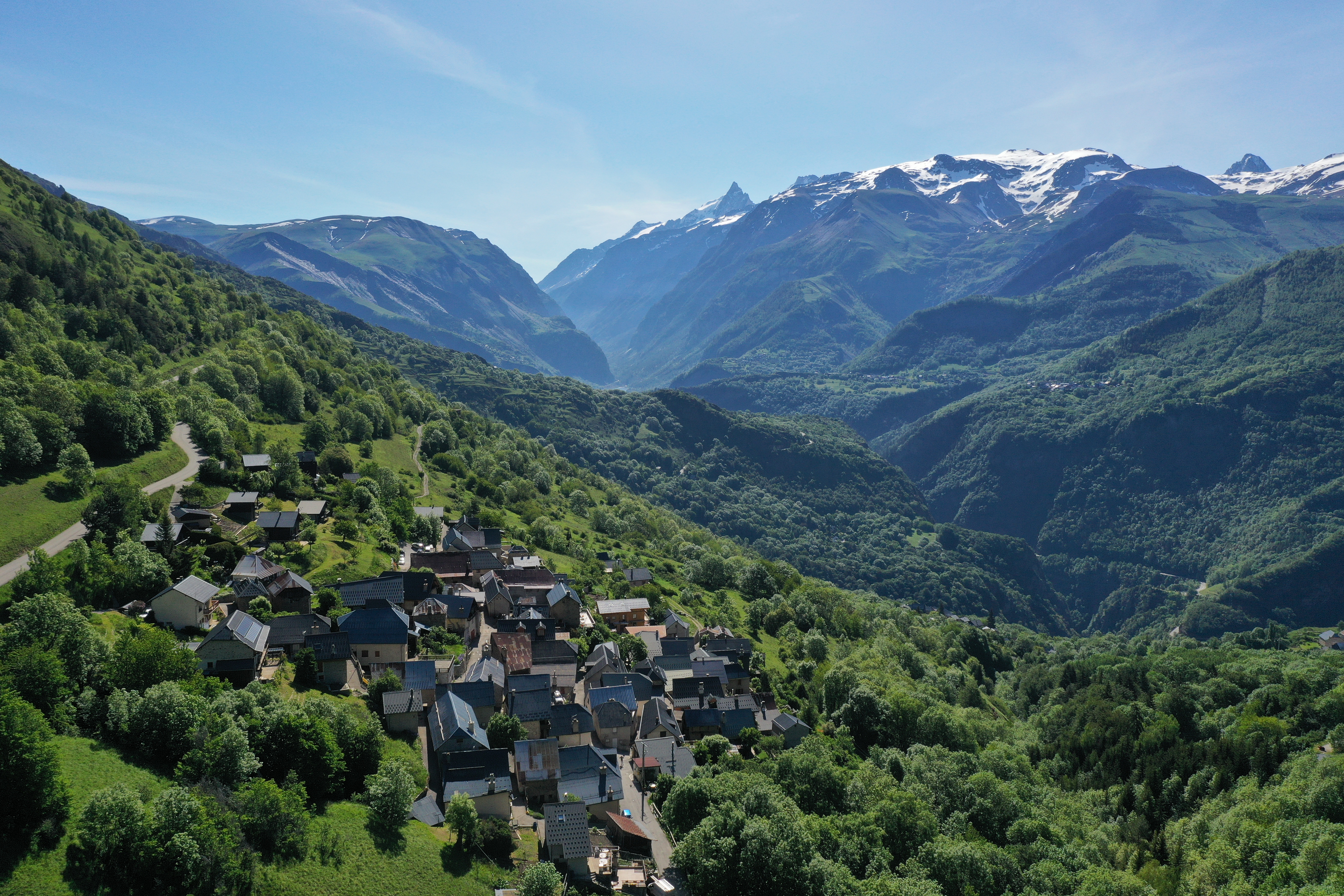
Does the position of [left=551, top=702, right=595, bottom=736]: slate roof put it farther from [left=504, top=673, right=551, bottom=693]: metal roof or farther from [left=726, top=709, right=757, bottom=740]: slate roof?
[left=726, top=709, right=757, bottom=740]: slate roof

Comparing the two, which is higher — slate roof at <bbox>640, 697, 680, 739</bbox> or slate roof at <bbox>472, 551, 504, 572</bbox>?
slate roof at <bbox>472, 551, 504, 572</bbox>

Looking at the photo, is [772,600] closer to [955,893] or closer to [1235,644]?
[955,893]

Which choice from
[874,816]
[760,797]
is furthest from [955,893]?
[760,797]

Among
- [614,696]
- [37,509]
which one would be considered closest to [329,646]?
[614,696]

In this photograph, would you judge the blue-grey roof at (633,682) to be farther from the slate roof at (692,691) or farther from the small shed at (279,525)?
the small shed at (279,525)

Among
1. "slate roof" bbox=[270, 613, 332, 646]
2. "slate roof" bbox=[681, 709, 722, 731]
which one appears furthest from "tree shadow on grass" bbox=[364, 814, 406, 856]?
"slate roof" bbox=[681, 709, 722, 731]

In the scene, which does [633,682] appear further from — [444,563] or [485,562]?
[444,563]

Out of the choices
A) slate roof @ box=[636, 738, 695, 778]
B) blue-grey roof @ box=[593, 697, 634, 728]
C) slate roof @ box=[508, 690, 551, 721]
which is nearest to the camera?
slate roof @ box=[636, 738, 695, 778]
